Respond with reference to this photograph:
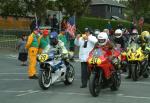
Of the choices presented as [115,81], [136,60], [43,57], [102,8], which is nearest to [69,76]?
[43,57]

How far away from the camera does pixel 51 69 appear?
1559 centimetres

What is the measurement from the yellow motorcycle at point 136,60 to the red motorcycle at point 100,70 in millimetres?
2691

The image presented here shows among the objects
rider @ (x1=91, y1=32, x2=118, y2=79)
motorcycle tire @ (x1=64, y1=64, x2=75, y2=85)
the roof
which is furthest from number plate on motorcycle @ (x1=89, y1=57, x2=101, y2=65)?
the roof

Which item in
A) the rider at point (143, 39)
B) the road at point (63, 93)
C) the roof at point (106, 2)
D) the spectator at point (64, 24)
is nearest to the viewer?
the road at point (63, 93)

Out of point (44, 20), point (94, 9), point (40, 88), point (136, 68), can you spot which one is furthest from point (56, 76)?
point (94, 9)

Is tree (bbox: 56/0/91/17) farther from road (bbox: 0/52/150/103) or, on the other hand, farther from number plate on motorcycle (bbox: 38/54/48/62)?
number plate on motorcycle (bbox: 38/54/48/62)

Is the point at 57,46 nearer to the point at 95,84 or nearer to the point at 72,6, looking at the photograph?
the point at 95,84

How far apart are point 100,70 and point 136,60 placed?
372cm

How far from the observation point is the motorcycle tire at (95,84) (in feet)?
45.4

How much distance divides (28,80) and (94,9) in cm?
6928

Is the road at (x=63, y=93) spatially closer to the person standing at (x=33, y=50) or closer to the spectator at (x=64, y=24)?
the person standing at (x=33, y=50)

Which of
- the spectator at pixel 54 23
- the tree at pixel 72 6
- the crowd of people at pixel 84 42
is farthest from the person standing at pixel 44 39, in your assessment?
the tree at pixel 72 6

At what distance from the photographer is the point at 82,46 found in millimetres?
16047

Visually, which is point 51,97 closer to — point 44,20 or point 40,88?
point 40,88
